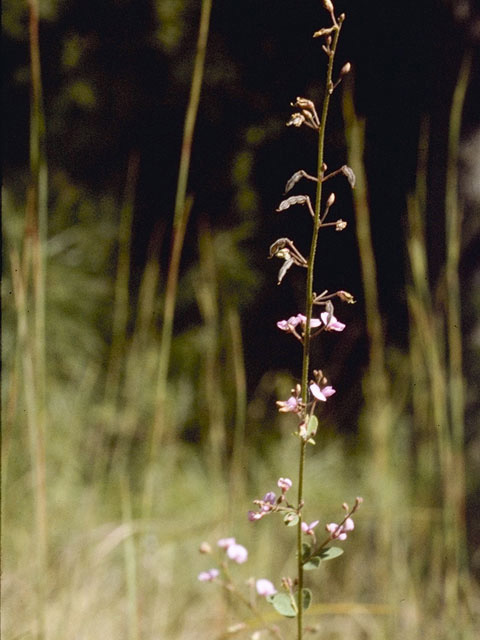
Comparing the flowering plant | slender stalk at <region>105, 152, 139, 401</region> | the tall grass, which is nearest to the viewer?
the flowering plant

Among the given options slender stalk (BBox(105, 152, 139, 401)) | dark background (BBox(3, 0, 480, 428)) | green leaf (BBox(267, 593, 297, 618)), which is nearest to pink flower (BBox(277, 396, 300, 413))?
green leaf (BBox(267, 593, 297, 618))

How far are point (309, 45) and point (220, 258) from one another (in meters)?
0.49

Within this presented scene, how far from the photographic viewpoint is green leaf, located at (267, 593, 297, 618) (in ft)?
1.17

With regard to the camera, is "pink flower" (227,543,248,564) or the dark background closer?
"pink flower" (227,543,248,564)

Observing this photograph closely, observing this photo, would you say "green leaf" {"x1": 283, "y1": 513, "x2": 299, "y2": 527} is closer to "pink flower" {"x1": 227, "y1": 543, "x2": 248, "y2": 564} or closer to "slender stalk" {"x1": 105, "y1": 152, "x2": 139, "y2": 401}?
"pink flower" {"x1": 227, "y1": 543, "x2": 248, "y2": 564}

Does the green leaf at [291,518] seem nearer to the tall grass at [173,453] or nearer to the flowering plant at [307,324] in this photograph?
the flowering plant at [307,324]

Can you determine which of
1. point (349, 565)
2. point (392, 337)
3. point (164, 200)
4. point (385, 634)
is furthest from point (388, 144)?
point (385, 634)

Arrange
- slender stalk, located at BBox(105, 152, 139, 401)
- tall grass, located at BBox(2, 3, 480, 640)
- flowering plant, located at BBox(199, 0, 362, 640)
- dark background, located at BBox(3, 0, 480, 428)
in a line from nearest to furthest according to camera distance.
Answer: flowering plant, located at BBox(199, 0, 362, 640) → slender stalk, located at BBox(105, 152, 139, 401) → tall grass, located at BBox(2, 3, 480, 640) → dark background, located at BBox(3, 0, 480, 428)

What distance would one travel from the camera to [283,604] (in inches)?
14.4

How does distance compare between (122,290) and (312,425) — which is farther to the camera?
Result: (122,290)

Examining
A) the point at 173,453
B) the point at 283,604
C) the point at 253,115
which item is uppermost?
the point at 253,115

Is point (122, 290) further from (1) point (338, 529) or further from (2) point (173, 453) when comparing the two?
(2) point (173, 453)

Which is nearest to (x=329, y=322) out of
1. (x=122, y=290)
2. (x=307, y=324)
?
(x=307, y=324)

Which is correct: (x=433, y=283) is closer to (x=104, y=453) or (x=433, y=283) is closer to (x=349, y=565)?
(x=349, y=565)
